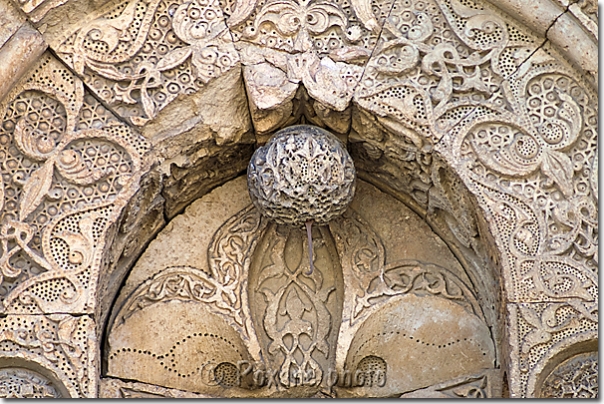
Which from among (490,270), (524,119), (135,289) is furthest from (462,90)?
(135,289)

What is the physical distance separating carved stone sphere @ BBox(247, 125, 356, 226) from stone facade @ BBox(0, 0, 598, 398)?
0.18m

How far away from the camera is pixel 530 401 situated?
5.28 meters

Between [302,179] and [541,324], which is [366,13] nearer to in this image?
[302,179]

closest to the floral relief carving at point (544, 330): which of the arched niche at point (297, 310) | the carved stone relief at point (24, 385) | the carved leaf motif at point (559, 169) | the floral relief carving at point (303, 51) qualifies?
the arched niche at point (297, 310)

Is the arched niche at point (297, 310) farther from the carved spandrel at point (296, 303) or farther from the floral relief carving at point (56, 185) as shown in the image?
the floral relief carving at point (56, 185)

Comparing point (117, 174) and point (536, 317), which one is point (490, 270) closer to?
point (536, 317)

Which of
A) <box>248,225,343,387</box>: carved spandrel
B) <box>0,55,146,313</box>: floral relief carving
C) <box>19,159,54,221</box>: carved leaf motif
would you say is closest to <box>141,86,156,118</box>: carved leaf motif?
<box>0,55,146,313</box>: floral relief carving

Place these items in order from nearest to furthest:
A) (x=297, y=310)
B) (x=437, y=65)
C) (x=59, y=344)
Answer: (x=59, y=344), (x=437, y=65), (x=297, y=310)

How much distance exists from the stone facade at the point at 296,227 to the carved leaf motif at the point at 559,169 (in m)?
0.01

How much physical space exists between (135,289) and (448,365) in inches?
57.5

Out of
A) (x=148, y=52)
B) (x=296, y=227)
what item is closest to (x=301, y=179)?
(x=296, y=227)

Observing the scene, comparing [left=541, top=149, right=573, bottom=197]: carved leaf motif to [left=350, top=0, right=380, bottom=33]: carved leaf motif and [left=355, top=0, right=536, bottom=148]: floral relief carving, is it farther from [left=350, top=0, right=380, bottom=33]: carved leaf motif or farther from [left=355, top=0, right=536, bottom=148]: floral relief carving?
[left=350, top=0, right=380, bottom=33]: carved leaf motif

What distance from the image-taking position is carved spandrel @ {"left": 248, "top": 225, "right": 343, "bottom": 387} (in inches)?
241

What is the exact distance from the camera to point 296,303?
6.29 meters
